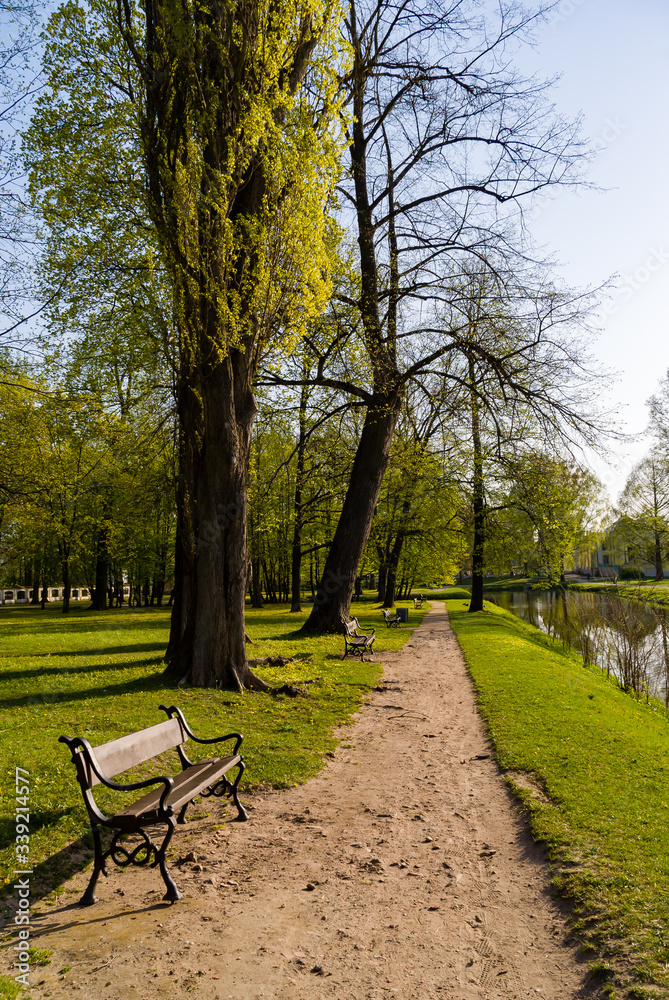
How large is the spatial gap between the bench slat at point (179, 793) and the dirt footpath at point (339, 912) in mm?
479

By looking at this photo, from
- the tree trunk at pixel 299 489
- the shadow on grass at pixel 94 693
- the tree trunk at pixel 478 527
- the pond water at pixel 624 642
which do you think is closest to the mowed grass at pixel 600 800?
the pond water at pixel 624 642

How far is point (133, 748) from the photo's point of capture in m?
4.92

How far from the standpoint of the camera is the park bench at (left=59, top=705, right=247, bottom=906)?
417cm

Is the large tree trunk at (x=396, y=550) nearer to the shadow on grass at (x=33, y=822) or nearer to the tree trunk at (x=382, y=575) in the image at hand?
the tree trunk at (x=382, y=575)

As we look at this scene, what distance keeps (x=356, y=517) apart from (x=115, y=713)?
973 centimetres

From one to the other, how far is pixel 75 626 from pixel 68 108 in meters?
17.1

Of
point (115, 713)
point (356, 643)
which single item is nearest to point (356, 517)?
point (356, 643)

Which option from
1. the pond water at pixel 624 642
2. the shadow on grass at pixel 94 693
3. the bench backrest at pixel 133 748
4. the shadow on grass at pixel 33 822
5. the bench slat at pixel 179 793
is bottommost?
the pond water at pixel 624 642

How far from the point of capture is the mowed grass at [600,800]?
12.0 ft

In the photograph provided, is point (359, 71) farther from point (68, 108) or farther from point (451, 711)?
point (451, 711)

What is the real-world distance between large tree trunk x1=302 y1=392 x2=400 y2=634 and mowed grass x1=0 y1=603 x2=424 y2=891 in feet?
6.00

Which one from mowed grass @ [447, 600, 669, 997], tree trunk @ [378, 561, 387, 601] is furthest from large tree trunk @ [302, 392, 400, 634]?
tree trunk @ [378, 561, 387, 601]

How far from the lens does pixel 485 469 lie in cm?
2802

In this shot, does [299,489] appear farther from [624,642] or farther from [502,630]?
[624,642]
